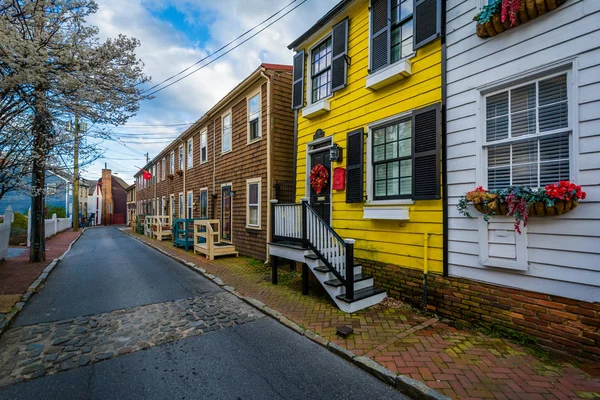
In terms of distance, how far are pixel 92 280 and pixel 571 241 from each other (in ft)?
29.6

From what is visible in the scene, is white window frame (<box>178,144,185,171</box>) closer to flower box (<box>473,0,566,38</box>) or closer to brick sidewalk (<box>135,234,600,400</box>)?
brick sidewalk (<box>135,234,600,400</box>)

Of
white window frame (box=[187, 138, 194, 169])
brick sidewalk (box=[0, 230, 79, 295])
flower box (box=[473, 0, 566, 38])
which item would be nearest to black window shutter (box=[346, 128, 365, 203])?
flower box (box=[473, 0, 566, 38])

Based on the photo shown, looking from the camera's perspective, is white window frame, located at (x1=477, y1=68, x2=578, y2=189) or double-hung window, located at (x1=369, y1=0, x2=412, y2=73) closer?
white window frame, located at (x1=477, y1=68, x2=578, y2=189)

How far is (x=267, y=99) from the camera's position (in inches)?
340

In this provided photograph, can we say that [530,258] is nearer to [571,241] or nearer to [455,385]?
[571,241]

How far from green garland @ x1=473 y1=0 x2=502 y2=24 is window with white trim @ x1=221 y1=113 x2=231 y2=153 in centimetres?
895

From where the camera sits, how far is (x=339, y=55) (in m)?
6.24

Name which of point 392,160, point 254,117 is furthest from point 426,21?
point 254,117

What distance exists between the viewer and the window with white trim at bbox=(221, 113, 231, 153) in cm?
1116

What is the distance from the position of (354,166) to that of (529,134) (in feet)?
9.40

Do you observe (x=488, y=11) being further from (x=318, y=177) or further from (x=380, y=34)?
(x=318, y=177)

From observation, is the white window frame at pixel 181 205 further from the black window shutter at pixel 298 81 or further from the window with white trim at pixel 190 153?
the black window shutter at pixel 298 81

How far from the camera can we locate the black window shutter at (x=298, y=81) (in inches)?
292

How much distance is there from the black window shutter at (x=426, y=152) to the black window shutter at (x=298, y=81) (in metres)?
3.61
